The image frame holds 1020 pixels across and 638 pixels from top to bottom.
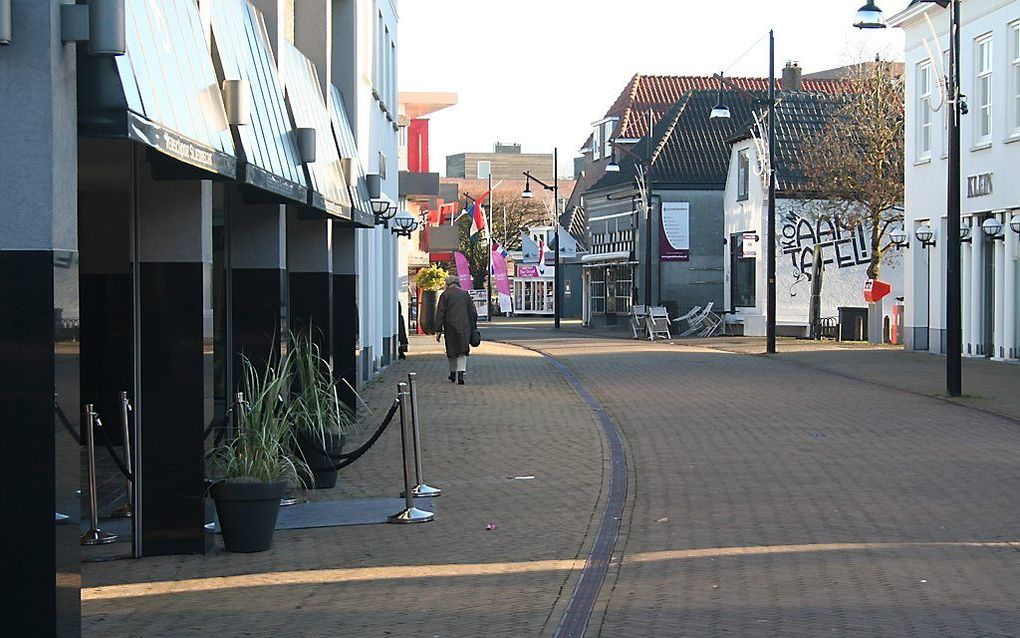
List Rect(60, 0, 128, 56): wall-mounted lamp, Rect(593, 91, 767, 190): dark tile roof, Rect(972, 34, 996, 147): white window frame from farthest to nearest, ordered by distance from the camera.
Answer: Rect(593, 91, 767, 190): dark tile roof < Rect(972, 34, 996, 147): white window frame < Rect(60, 0, 128, 56): wall-mounted lamp

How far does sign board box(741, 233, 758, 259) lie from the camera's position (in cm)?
4834

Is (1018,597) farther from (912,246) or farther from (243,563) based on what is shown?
(912,246)

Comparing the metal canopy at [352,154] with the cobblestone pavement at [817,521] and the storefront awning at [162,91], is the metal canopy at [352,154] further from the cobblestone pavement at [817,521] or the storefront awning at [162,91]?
the storefront awning at [162,91]

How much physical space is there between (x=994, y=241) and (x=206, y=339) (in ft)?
78.7

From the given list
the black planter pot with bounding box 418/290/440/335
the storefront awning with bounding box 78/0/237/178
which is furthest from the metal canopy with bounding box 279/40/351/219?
the black planter pot with bounding box 418/290/440/335

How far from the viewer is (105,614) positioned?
24.3 ft

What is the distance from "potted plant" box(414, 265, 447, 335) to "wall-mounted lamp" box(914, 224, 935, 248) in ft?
61.6

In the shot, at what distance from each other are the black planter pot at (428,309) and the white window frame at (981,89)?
23699mm

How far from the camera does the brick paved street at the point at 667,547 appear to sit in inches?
284

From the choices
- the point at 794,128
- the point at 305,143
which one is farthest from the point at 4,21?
the point at 794,128

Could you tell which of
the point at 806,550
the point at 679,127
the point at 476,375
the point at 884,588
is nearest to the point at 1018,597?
the point at 884,588

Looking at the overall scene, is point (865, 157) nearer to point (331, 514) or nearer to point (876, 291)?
point (876, 291)

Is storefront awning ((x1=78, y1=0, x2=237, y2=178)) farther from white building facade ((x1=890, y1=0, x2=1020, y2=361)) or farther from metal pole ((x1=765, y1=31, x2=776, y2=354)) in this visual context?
metal pole ((x1=765, y1=31, x2=776, y2=354))

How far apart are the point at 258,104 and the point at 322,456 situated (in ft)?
9.98
